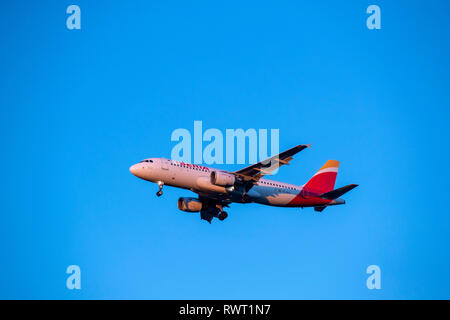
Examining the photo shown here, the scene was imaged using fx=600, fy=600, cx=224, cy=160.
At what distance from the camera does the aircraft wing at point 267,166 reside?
5317 centimetres

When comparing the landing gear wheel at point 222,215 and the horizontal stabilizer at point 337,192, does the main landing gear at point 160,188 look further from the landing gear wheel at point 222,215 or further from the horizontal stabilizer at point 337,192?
the horizontal stabilizer at point 337,192

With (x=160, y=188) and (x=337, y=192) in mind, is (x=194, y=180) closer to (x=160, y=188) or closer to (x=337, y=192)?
(x=160, y=188)

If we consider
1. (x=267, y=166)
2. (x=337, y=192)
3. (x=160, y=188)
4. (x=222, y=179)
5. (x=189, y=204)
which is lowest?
(x=189, y=204)

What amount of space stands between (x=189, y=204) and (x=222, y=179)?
27.9 ft

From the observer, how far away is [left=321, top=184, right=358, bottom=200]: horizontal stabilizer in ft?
188

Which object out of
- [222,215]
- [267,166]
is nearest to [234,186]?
[267,166]

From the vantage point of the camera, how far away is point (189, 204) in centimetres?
6288

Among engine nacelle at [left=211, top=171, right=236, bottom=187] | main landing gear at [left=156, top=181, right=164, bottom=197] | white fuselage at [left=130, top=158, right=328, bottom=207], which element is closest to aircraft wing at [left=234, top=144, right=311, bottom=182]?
engine nacelle at [left=211, top=171, right=236, bottom=187]

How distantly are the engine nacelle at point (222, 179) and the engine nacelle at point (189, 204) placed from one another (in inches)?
296

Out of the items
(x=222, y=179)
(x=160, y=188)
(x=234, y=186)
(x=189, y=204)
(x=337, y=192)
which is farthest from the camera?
(x=189, y=204)

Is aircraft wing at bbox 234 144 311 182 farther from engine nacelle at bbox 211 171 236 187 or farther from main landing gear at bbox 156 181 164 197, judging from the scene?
main landing gear at bbox 156 181 164 197

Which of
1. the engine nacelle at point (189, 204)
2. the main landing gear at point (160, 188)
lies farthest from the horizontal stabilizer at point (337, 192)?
the main landing gear at point (160, 188)
